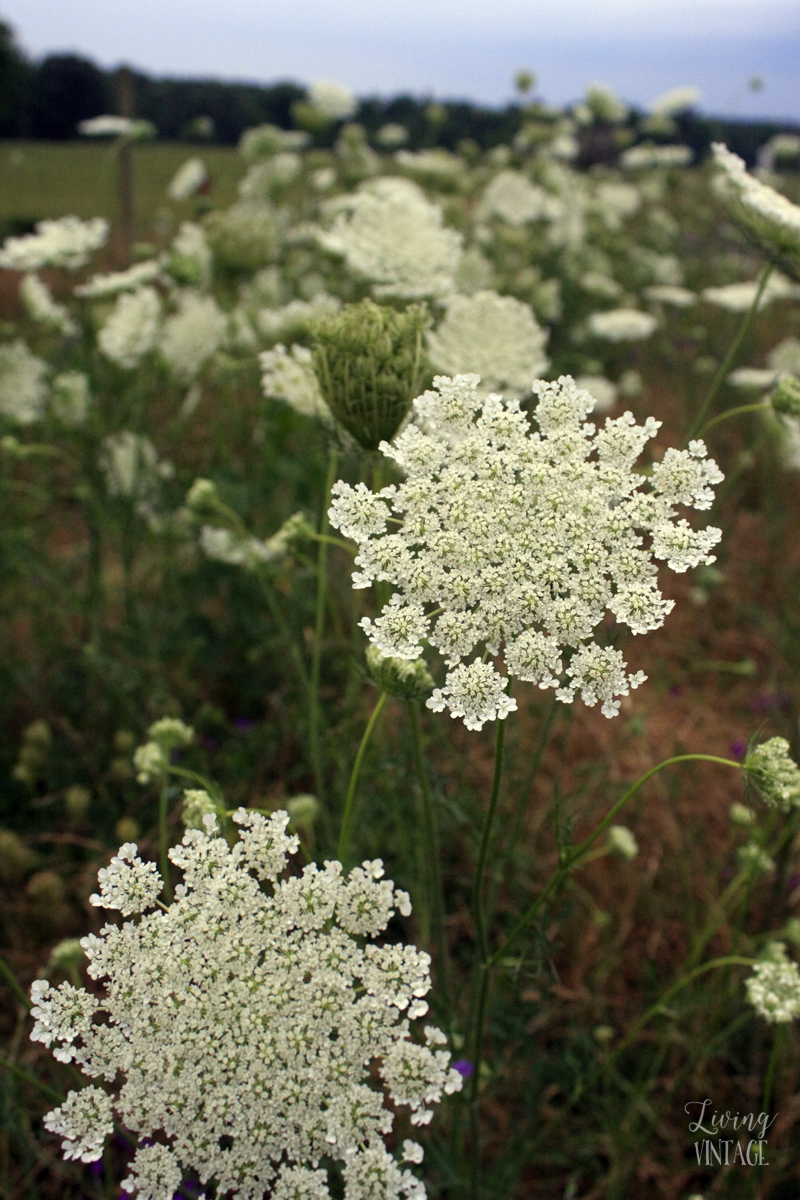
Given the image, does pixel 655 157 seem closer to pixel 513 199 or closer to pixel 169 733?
pixel 513 199

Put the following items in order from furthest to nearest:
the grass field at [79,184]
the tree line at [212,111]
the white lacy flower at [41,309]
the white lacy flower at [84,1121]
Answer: the grass field at [79,184], the tree line at [212,111], the white lacy flower at [41,309], the white lacy flower at [84,1121]

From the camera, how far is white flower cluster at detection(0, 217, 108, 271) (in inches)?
141

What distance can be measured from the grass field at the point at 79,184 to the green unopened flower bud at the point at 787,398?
38.9ft

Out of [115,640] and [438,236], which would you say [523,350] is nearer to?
[438,236]

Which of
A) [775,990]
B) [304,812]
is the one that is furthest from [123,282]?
[775,990]

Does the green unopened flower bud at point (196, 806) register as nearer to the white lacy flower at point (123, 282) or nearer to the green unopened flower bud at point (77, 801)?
the green unopened flower bud at point (77, 801)

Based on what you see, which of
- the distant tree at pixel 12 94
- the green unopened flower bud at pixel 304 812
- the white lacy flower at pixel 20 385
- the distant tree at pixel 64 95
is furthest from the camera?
the distant tree at pixel 12 94

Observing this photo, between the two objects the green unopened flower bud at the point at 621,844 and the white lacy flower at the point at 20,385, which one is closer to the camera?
the green unopened flower bud at the point at 621,844

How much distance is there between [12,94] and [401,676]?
52.1 m

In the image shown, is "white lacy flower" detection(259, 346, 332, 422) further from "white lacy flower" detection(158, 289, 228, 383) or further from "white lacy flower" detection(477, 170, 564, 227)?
"white lacy flower" detection(477, 170, 564, 227)

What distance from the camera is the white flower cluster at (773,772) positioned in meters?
1.44

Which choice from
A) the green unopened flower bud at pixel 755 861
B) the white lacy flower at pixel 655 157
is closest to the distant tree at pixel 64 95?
the white lacy flower at pixel 655 157

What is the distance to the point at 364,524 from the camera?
1.39m

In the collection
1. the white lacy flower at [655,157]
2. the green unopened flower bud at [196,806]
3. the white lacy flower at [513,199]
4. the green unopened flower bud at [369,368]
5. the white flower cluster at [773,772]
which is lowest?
the green unopened flower bud at [196,806]
